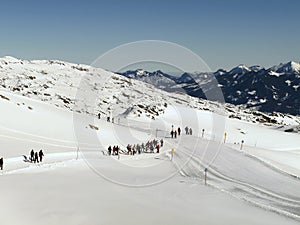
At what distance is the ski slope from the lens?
18859 mm

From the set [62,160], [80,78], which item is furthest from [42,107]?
[80,78]

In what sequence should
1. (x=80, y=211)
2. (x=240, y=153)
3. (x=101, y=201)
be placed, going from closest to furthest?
1. (x=80, y=211)
2. (x=101, y=201)
3. (x=240, y=153)

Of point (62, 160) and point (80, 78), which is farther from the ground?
point (80, 78)

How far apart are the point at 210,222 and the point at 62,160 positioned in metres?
19.9

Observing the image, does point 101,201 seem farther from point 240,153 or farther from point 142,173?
point 240,153

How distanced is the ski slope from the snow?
0.06 m

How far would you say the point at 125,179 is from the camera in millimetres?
27328

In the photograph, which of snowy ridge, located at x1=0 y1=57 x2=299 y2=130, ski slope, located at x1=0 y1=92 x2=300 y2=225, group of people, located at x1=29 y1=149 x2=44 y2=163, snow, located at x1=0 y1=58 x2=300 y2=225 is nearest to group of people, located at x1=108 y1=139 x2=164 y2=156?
ski slope, located at x1=0 y1=92 x2=300 y2=225

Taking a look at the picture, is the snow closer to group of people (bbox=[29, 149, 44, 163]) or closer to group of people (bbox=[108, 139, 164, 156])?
group of people (bbox=[29, 149, 44, 163])

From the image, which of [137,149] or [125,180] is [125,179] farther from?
[137,149]

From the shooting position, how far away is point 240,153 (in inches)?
1535

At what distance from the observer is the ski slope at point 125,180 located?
61.9ft

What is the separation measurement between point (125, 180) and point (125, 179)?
392 millimetres

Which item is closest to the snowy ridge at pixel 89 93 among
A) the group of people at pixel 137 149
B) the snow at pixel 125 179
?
the snow at pixel 125 179
